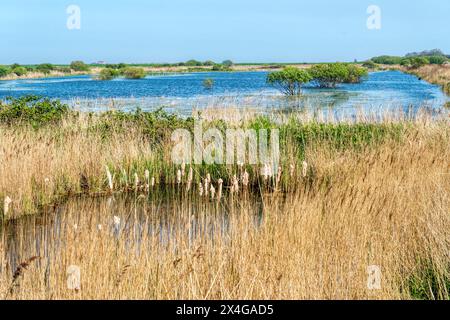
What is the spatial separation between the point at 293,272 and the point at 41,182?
525 centimetres

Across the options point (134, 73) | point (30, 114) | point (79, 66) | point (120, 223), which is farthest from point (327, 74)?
point (79, 66)

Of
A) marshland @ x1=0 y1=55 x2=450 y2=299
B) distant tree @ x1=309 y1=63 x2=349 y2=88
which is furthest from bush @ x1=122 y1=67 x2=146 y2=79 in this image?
marshland @ x1=0 y1=55 x2=450 y2=299

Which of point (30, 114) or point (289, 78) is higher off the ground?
point (289, 78)

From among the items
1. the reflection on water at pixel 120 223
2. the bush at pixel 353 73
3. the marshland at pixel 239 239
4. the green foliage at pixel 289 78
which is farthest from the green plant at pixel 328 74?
the reflection on water at pixel 120 223

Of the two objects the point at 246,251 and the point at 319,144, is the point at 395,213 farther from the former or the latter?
the point at 319,144

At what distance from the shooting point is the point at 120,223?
617 centimetres

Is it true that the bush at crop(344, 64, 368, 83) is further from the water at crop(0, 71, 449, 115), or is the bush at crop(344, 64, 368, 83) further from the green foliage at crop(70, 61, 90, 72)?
the green foliage at crop(70, 61, 90, 72)

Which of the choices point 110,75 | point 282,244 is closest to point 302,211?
point 282,244

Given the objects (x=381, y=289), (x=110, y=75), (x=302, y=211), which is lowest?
(x=381, y=289)

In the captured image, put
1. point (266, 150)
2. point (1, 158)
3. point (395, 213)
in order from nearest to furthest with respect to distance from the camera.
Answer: point (395, 213), point (1, 158), point (266, 150)

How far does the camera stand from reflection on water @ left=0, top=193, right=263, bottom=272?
4.39 m

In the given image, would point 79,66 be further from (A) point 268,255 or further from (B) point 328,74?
(A) point 268,255

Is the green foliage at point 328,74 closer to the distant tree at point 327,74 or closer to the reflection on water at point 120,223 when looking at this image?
the distant tree at point 327,74
